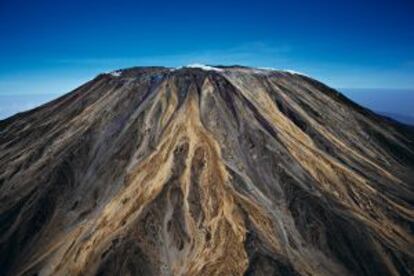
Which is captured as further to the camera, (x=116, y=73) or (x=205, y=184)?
(x=116, y=73)

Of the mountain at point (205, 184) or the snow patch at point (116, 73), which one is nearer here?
the mountain at point (205, 184)

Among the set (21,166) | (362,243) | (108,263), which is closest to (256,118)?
(362,243)

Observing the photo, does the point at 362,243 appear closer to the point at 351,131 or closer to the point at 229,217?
the point at 229,217

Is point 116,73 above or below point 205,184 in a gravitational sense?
above

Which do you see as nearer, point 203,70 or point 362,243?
point 362,243

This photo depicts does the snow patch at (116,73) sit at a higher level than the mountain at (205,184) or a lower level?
higher

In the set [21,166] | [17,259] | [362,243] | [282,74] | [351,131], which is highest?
[282,74]

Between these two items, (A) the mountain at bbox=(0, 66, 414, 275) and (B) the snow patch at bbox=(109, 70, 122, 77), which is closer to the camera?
(A) the mountain at bbox=(0, 66, 414, 275)

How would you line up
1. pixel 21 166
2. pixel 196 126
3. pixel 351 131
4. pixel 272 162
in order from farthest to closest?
pixel 351 131 → pixel 21 166 → pixel 196 126 → pixel 272 162
